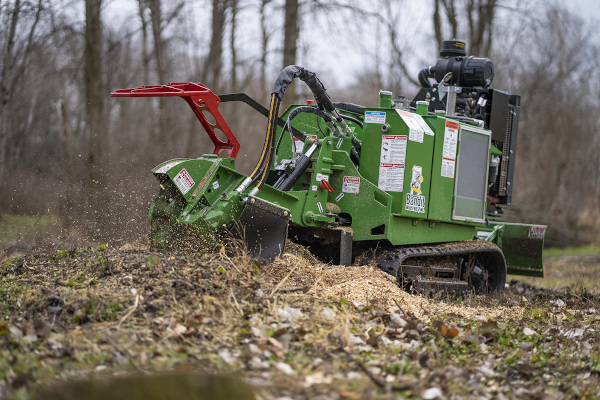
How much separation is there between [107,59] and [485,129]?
485 inches

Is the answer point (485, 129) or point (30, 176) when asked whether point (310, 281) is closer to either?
point (485, 129)

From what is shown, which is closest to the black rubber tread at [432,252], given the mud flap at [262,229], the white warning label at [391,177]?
the white warning label at [391,177]

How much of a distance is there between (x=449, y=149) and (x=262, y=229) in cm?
281

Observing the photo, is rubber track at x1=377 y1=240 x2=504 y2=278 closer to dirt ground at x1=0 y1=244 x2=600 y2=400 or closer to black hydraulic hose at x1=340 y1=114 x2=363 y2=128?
dirt ground at x1=0 y1=244 x2=600 y2=400

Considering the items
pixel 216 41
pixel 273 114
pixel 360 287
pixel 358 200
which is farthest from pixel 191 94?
pixel 216 41

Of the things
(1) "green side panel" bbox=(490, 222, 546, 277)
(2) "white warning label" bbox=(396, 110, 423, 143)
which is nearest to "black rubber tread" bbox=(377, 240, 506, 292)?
(1) "green side panel" bbox=(490, 222, 546, 277)

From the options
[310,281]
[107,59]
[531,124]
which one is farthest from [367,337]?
[531,124]

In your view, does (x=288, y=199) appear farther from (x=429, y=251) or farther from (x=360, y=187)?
(x=429, y=251)

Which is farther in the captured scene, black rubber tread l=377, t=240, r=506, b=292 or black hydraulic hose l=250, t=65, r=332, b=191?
black rubber tread l=377, t=240, r=506, b=292

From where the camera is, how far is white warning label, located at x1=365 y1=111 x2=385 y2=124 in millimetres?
7996

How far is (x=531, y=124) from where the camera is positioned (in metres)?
31.4

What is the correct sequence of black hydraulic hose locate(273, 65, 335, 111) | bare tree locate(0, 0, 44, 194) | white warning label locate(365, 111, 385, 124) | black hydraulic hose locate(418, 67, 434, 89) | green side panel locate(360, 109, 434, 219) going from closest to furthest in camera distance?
black hydraulic hose locate(273, 65, 335, 111) < green side panel locate(360, 109, 434, 219) < white warning label locate(365, 111, 385, 124) < black hydraulic hose locate(418, 67, 434, 89) < bare tree locate(0, 0, 44, 194)

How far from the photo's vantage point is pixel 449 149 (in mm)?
8445

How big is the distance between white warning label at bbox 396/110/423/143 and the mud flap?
1847 mm
